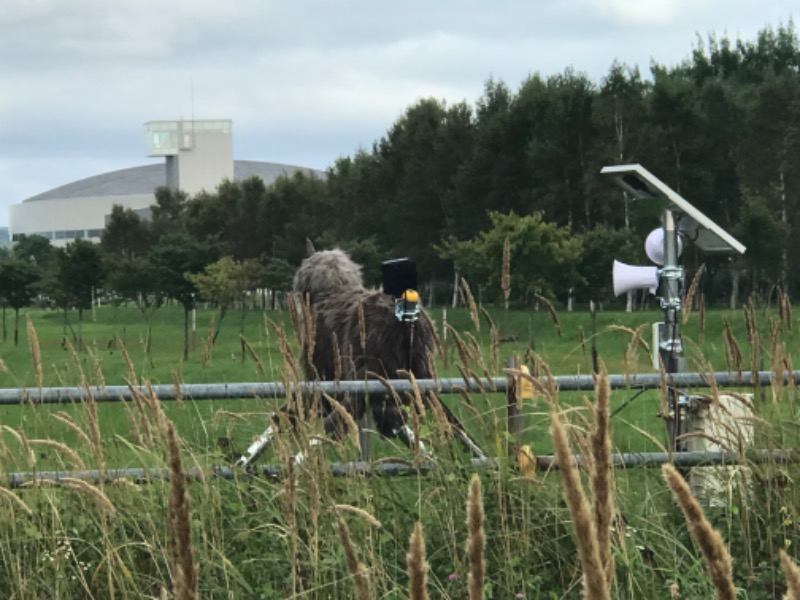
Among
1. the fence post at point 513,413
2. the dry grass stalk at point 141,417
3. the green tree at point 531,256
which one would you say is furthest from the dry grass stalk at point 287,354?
the green tree at point 531,256

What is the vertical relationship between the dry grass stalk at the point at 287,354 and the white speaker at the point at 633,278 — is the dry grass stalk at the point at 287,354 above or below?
below

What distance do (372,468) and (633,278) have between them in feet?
12.4

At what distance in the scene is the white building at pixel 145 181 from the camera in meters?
124

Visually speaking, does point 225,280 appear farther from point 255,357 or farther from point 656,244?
point 255,357

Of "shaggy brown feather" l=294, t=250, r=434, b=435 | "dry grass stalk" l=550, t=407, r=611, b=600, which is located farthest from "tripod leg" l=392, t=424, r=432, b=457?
"dry grass stalk" l=550, t=407, r=611, b=600

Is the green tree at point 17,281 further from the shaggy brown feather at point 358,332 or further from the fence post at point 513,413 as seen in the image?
the fence post at point 513,413

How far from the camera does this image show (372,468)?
3670mm

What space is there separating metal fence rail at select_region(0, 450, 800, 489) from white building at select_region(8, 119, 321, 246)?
112355 mm

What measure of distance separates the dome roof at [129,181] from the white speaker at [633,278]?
133540mm

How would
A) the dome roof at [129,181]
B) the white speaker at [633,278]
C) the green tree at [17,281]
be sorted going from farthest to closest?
the dome roof at [129,181] < the green tree at [17,281] < the white speaker at [633,278]

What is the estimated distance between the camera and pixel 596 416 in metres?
1.09

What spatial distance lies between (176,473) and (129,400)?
3.54 m

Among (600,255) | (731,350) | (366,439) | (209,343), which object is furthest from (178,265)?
(731,350)

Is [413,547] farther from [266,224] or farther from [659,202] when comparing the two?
[266,224]
